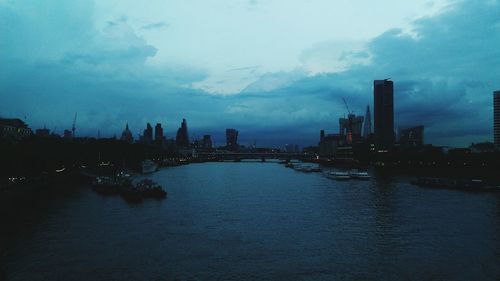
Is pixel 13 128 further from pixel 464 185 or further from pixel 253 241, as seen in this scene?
pixel 253 241

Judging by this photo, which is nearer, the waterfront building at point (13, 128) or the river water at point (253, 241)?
the river water at point (253, 241)

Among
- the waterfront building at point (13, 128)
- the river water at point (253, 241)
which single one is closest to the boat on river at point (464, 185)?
the river water at point (253, 241)

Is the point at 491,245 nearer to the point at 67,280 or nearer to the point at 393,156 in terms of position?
the point at 67,280

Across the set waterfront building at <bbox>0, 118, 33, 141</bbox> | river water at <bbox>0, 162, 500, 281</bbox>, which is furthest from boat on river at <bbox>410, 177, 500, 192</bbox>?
waterfront building at <bbox>0, 118, 33, 141</bbox>

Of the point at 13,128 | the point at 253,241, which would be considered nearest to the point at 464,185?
the point at 253,241

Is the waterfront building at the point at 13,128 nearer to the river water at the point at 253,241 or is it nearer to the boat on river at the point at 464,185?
the river water at the point at 253,241

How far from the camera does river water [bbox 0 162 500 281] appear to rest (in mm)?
26250

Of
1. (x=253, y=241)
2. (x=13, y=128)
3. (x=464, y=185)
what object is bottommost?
(x=253, y=241)

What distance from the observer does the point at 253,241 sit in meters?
33.9

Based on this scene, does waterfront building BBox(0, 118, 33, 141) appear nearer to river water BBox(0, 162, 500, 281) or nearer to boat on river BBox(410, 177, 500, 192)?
river water BBox(0, 162, 500, 281)

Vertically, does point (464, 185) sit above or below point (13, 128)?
below

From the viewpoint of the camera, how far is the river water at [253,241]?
26.2m

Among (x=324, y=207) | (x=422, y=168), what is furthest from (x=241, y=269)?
(x=422, y=168)

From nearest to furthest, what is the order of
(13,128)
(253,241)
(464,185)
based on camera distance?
(253,241) < (464,185) < (13,128)
